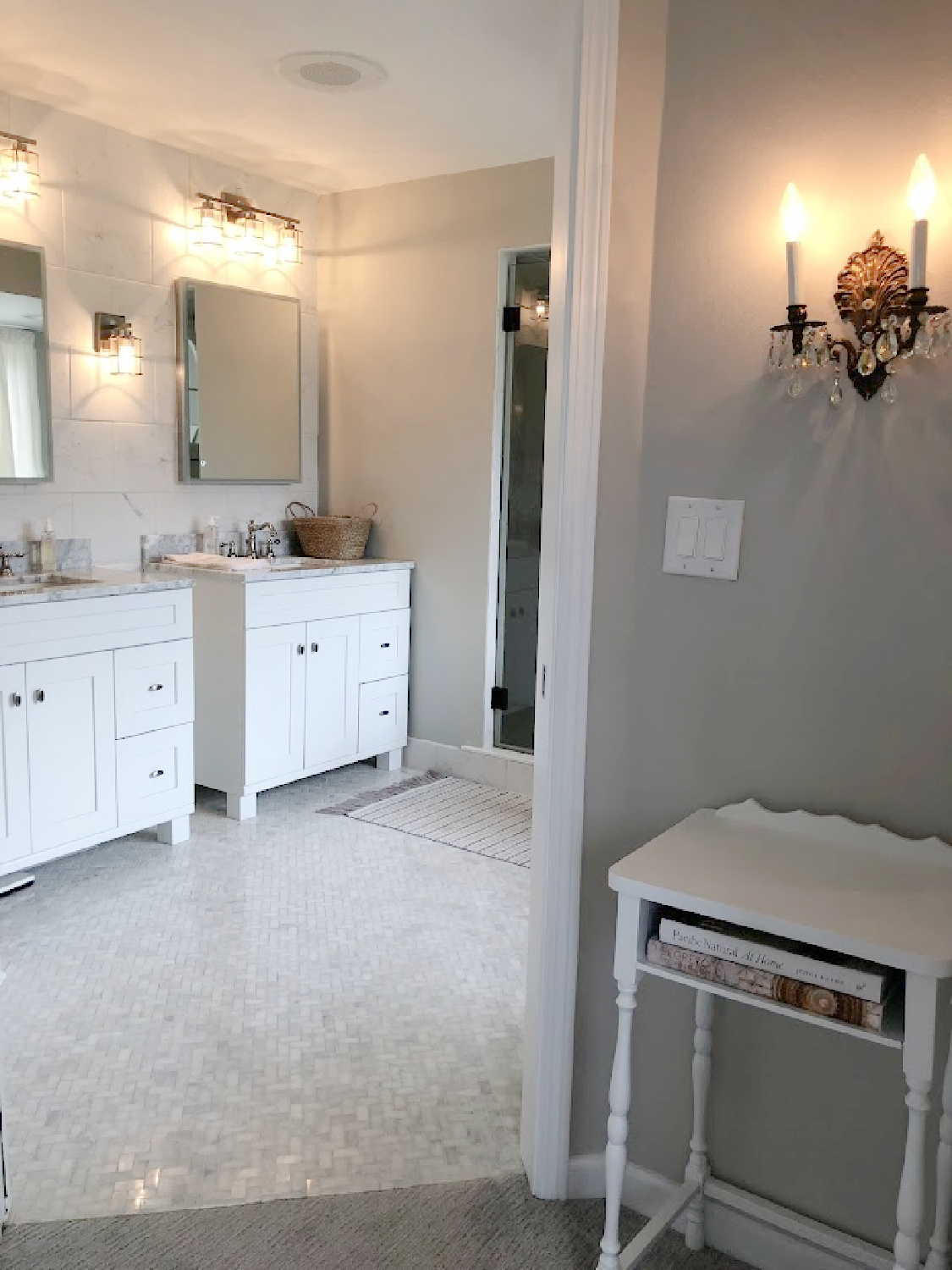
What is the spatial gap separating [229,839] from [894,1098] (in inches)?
98.5

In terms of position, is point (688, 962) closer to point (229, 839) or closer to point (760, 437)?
point (760, 437)

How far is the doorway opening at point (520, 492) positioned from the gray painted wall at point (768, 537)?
2.34 metres

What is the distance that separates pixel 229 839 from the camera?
3.62m

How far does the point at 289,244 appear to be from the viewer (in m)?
4.35

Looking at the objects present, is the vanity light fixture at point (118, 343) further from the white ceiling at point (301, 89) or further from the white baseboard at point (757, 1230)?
the white baseboard at point (757, 1230)

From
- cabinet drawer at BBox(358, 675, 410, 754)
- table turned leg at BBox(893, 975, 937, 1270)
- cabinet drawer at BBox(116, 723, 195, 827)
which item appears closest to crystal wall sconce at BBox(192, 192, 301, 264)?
cabinet drawer at BBox(358, 675, 410, 754)

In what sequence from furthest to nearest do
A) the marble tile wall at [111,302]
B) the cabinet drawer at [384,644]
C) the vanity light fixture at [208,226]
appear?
the cabinet drawer at [384,644], the vanity light fixture at [208,226], the marble tile wall at [111,302]

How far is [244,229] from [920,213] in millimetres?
3284

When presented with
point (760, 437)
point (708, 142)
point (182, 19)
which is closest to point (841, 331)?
point (760, 437)

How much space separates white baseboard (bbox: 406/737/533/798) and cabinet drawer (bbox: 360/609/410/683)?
359 millimetres

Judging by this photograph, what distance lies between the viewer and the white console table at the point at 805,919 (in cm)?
126

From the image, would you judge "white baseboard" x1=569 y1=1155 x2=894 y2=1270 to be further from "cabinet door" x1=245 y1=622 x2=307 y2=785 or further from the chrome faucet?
the chrome faucet

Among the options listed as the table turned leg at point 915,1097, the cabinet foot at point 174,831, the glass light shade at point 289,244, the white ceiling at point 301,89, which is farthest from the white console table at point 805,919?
the glass light shade at point 289,244

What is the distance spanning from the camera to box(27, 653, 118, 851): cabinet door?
3.02m
